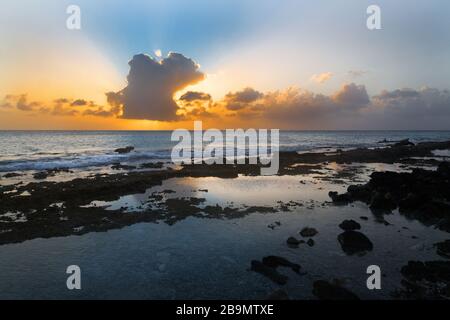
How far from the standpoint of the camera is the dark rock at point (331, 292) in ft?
32.7

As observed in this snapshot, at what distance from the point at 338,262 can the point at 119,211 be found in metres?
13.6

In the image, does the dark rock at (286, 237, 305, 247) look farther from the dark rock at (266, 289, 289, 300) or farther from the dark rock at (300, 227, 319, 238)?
the dark rock at (266, 289, 289, 300)

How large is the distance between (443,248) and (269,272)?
8207 mm

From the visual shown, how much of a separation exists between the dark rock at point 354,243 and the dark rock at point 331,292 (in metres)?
3.83

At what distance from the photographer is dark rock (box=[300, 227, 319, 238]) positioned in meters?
15.7

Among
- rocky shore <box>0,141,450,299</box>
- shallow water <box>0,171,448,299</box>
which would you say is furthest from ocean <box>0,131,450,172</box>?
shallow water <box>0,171,448,299</box>

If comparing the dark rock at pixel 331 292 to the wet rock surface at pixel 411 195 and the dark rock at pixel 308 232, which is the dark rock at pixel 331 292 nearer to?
the dark rock at pixel 308 232

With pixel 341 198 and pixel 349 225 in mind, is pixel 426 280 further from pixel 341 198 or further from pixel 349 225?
pixel 341 198

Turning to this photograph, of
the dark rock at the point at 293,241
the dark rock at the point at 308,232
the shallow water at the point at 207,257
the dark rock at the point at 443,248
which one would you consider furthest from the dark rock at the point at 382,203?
the dark rock at the point at 293,241

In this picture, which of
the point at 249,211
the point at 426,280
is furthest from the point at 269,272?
the point at 249,211

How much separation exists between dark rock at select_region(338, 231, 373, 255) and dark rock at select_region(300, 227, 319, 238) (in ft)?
4.50

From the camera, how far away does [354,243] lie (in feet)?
47.1

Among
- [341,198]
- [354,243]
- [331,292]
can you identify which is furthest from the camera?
[341,198]
